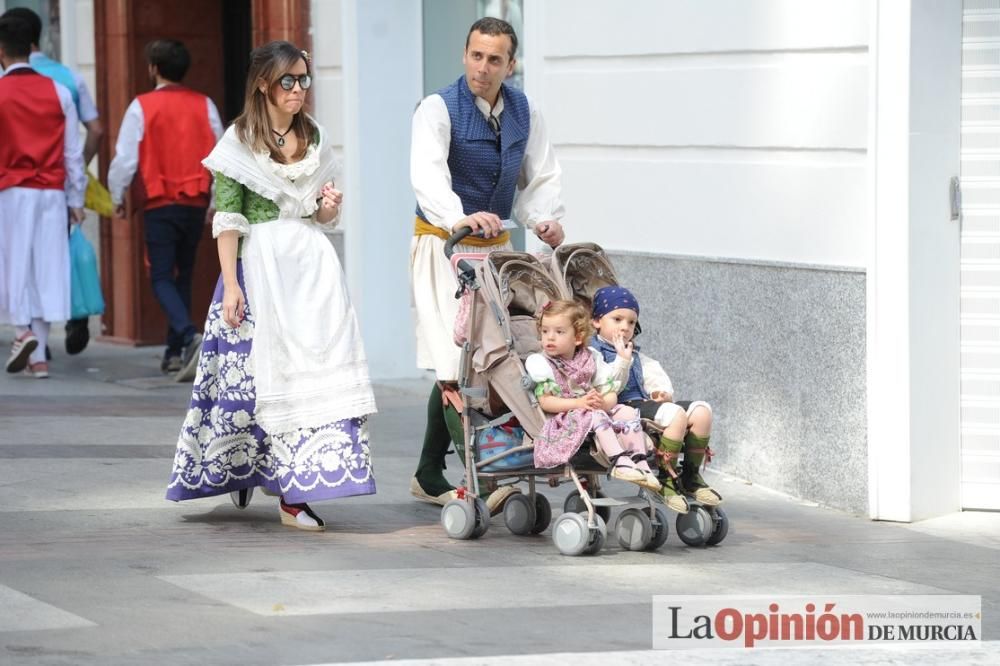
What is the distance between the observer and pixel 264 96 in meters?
7.62

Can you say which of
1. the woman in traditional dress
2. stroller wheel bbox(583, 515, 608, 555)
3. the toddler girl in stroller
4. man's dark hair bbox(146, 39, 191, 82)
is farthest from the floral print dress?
man's dark hair bbox(146, 39, 191, 82)

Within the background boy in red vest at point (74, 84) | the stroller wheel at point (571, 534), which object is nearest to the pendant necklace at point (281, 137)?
the stroller wheel at point (571, 534)

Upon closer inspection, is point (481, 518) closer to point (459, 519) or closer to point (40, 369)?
point (459, 519)

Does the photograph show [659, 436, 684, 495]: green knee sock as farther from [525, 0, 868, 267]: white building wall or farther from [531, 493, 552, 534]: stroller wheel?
[525, 0, 868, 267]: white building wall

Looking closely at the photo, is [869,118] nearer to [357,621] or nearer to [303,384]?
[303,384]

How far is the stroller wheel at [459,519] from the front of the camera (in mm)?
7402

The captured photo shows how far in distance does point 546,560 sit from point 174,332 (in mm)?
5911

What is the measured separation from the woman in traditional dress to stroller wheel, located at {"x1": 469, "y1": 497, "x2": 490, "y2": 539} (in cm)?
42

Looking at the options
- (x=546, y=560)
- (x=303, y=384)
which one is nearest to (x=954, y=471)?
(x=546, y=560)

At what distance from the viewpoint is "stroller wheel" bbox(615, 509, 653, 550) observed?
7.20 m

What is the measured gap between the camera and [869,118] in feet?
26.9

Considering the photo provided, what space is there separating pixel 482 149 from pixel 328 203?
659 millimetres

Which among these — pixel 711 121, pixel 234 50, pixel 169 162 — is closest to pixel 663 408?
pixel 711 121

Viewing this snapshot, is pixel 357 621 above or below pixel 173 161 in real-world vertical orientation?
below
